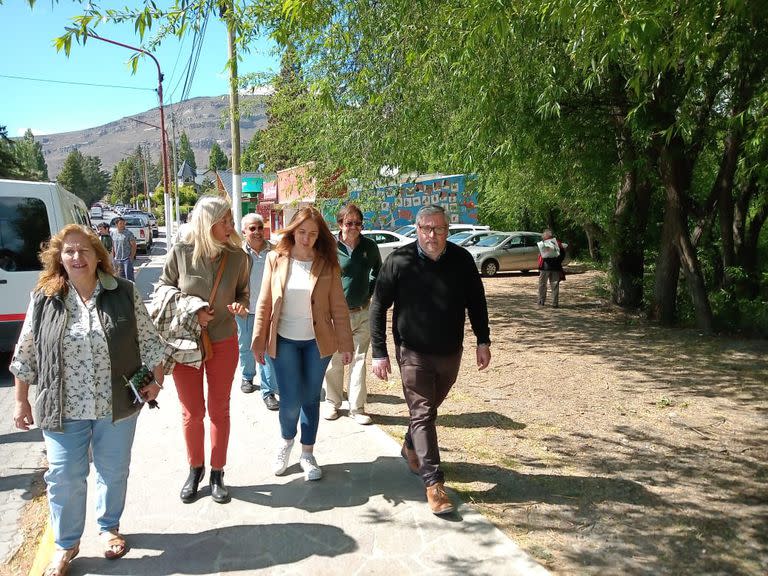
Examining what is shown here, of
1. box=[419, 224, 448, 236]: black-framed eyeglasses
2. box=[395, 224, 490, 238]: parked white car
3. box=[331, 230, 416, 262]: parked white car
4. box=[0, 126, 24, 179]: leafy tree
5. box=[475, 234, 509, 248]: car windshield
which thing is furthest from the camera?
box=[0, 126, 24, 179]: leafy tree

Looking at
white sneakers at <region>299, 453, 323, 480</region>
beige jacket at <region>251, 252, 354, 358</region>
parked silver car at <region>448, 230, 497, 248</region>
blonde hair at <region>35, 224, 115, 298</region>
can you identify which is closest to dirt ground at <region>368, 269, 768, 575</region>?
white sneakers at <region>299, 453, 323, 480</region>

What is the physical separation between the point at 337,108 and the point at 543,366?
4.97 metres

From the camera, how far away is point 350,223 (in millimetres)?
5379

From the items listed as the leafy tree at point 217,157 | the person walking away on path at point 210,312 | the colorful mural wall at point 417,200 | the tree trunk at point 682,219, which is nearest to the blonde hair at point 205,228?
the person walking away on path at point 210,312

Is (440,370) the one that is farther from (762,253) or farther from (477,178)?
(762,253)

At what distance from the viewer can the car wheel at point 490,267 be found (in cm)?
2120

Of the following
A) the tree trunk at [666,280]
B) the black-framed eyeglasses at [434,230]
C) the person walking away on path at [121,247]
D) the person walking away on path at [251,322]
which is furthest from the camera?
the person walking away on path at [121,247]

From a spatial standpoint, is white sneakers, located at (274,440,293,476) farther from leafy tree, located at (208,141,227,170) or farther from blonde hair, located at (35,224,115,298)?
leafy tree, located at (208,141,227,170)

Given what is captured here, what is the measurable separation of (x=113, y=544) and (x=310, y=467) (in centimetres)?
136

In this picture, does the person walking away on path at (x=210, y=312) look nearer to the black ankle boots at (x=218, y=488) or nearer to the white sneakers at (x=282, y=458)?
the black ankle boots at (x=218, y=488)

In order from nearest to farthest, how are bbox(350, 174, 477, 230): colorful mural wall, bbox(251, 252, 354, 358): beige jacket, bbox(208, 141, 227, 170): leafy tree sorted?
bbox(251, 252, 354, 358): beige jacket < bbox(350, 174, 477, 230): colorful mural wall < bbox(208, 141, 227, 170): leafy tree

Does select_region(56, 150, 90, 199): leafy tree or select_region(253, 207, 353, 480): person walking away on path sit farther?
select_region(56, 150, 90, 199): leafy tree

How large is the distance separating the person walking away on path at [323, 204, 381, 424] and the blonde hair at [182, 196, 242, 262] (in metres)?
1.61

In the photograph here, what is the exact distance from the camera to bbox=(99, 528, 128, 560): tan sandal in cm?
337
